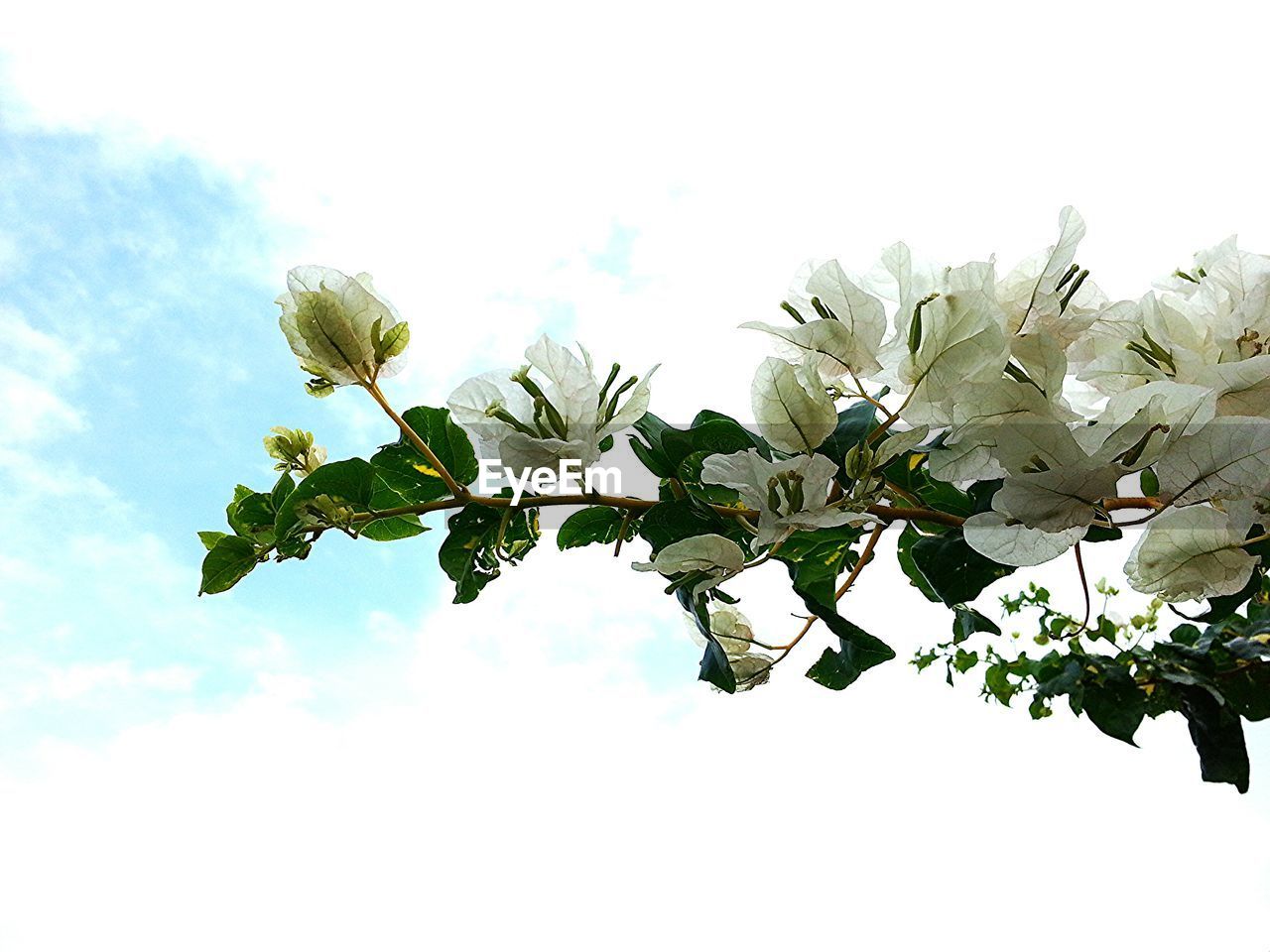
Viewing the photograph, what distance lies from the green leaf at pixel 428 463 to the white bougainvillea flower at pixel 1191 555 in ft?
0.62

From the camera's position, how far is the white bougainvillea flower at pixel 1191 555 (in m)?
0.26

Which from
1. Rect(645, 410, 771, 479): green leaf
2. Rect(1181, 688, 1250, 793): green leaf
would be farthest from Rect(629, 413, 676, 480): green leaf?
Rect(1181, 688, 1250, 793): green leaf

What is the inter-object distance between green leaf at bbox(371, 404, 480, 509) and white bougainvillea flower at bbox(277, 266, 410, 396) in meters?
0.02

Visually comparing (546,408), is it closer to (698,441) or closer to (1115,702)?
(698,441)

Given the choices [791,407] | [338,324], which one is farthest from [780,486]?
[338,324]

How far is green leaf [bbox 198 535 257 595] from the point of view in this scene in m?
0.29

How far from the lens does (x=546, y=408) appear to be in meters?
0.27

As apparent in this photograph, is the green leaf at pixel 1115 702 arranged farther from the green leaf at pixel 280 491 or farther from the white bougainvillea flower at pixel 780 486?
the green leaf at pixel 280 491

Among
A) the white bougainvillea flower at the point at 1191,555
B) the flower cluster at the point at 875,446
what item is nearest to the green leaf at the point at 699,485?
the flower cluster at the point at 875,446

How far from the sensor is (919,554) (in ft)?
0.92

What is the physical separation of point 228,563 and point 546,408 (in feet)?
0.35

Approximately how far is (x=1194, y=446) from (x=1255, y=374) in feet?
0.10

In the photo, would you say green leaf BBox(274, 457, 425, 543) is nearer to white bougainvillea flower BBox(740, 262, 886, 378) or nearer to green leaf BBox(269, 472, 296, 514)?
green leaf BBox(269, 472, 296, 514)

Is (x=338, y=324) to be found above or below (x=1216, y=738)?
above
